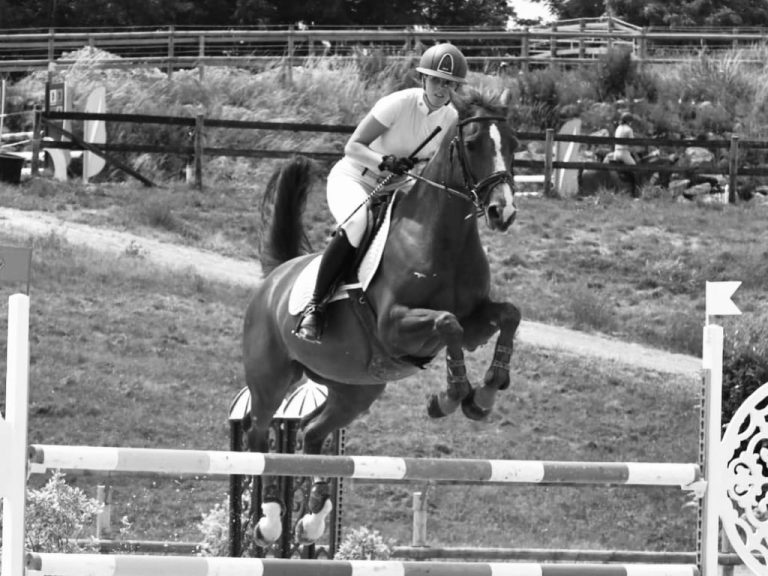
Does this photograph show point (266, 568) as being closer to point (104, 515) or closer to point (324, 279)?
point (324, 279)

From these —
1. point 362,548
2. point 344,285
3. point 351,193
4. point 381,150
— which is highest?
point 381,150

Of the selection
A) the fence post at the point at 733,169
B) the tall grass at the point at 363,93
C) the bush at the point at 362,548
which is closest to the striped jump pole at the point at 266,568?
the bush at the point at 362,548

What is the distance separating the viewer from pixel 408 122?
7016 mm

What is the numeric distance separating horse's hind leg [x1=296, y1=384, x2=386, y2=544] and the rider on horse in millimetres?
513

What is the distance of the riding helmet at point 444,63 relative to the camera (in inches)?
262

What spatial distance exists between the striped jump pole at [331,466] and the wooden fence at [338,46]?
19618 mm

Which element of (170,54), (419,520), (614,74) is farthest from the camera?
(170,54)

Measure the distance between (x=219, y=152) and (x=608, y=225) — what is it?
5.06 m

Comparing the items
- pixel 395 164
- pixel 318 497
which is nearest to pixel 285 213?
pixel 395 164

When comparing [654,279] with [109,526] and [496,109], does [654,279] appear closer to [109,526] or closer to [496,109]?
[109,526]

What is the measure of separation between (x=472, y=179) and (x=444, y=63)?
612mm

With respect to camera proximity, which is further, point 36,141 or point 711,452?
point 36,141

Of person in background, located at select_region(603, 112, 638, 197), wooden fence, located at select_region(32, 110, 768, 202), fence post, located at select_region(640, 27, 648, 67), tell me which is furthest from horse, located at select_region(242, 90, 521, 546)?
fence post, located at select_region(640, 27, 648, 67)

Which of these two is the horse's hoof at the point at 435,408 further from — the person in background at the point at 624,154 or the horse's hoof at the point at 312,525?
the person in background at the point at 624,154
